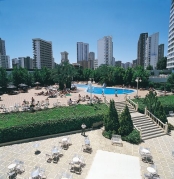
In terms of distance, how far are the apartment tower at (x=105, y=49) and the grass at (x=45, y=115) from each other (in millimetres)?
105075

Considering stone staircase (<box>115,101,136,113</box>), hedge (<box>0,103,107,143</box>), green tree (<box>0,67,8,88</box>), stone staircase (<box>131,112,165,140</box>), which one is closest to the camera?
hedge (<box>0,103,107,143</box>)

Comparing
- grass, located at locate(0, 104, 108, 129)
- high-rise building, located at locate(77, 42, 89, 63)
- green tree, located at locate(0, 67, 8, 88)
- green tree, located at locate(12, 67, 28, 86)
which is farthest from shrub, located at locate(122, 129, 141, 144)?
high-rise building, located at locate(77, 42, 89, 63)

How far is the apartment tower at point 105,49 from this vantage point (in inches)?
4560

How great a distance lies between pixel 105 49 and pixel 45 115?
109909mm

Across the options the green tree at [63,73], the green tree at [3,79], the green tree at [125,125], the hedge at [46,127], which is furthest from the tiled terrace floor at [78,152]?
the green tree at [3,79]

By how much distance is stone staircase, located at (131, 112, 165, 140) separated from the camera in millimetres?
14740

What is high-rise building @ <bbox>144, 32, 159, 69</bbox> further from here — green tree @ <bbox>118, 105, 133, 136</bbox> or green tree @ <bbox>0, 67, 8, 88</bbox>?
green tree @ <bbox>118, 105, 133, 136</bbox>

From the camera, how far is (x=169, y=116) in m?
20.5

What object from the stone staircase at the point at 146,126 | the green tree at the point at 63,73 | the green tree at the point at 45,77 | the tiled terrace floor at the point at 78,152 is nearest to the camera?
the tiled terrace floor at the point at 78,152

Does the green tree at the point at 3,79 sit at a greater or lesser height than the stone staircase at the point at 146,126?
greater

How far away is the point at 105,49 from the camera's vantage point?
117375 millimetres

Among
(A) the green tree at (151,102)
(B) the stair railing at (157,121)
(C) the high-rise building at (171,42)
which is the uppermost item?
(C) the high-rise building at (171,42)

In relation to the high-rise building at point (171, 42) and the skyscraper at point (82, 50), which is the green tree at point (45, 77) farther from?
the skyscraper at point (82, 50)

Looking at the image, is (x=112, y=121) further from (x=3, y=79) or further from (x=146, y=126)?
(x=3, y=79)
